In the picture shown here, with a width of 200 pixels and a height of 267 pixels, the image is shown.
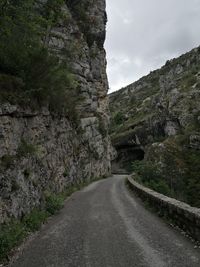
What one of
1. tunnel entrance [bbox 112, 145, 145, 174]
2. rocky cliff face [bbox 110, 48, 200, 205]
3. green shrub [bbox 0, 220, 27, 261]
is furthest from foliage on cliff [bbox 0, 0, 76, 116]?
tunnel entrance [bbox 112, 145, 145, 174]

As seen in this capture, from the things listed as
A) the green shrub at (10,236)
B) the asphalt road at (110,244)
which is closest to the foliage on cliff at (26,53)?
the green shrub at (10,236)

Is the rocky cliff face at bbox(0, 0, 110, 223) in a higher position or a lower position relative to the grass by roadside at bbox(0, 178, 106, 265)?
higher

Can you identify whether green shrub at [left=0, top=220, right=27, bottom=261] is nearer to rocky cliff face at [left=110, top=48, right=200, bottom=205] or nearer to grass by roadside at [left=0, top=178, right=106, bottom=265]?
grass by roadside at [left=0, top=178, right=106, bottom=265]

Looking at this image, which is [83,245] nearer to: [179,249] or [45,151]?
[179,249]

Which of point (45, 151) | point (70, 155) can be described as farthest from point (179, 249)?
point (70, 155)

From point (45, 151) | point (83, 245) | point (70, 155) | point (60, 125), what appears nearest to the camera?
point (83, 245)

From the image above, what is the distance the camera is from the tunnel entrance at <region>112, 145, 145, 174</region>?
3251 inches

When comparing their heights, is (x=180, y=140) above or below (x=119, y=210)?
above

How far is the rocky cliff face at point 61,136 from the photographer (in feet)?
37.6

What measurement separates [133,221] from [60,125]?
14073 millimetres

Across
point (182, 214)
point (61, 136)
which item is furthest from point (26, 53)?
point (182, 214)

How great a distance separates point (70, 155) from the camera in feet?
91.2

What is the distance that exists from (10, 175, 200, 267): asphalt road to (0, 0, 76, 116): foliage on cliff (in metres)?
5.73

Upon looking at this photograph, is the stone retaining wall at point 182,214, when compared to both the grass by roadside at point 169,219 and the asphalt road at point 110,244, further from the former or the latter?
the asphalt road at point 110,244
